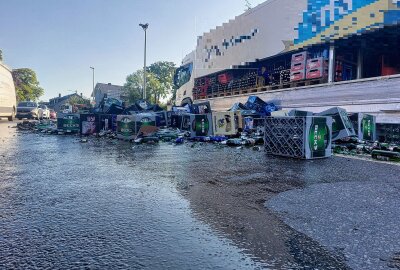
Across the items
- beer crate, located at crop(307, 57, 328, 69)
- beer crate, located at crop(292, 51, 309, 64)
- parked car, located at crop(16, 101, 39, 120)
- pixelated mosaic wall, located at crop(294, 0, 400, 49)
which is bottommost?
parked car, located at crop(16, 101, 39, 120)

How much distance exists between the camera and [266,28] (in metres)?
25.9

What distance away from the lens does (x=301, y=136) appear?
9.00 meters

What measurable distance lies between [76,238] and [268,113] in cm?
1923

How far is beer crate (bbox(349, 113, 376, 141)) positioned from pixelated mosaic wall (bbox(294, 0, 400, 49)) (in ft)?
19.2

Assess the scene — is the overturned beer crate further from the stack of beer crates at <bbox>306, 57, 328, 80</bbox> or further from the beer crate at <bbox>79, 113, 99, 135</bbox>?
the stack of beer crates at <bbox>306, 57, 328, 80</bbox>

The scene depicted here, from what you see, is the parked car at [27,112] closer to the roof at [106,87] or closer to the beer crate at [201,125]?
the beer crate at [201,125]

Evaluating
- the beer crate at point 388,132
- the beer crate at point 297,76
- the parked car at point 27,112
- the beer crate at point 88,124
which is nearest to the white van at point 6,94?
the parked car at point 27,112

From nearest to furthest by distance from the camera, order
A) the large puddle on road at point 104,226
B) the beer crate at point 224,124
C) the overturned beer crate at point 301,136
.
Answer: the large puddle on road at point 104,226 → the overturned beer crate at point 301,136 → the beer crate at point 224,124

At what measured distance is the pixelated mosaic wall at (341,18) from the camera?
52.7 feet

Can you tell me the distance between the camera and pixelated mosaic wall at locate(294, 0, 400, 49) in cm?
1608

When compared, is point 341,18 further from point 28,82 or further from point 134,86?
point 28,82

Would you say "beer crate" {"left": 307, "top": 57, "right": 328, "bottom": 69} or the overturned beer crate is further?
"beer crate" {"left": 307, "top": 57, "right": 328, "bottom": 69}

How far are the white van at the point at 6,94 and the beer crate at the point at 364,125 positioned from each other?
2424 centimetres

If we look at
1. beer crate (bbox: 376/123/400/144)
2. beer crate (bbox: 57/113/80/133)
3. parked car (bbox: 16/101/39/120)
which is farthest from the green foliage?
beer crate (bbox: 376/123/400/144)
